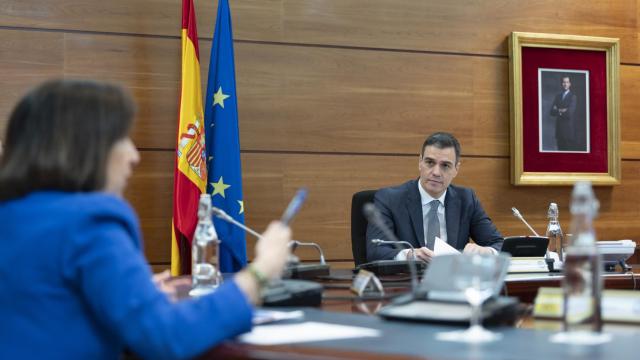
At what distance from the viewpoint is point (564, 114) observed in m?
→ 5.52

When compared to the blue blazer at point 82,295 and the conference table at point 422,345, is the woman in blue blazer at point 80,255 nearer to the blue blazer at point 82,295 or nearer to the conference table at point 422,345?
the blue blazer at point 82,295

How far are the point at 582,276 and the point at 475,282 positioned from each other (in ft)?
0.72

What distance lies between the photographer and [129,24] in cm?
460

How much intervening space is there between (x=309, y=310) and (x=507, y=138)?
3720 mm

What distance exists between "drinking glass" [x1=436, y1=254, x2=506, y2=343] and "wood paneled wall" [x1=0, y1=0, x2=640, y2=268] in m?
3.27

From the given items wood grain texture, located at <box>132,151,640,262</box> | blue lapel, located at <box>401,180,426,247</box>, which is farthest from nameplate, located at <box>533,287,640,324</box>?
wood grain texture, located at <box>132,151,640,262</box>

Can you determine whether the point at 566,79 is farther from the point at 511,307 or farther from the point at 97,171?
the point at 97,171

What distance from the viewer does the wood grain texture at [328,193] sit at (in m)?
4.64

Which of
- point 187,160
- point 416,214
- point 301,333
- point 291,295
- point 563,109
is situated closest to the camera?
point 301,333

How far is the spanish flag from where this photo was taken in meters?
4.33

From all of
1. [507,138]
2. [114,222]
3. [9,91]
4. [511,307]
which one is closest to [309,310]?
[511,307]

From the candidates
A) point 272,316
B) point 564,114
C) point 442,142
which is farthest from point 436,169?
point 272,316

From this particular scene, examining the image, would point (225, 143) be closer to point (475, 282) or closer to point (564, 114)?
point (564, 114)

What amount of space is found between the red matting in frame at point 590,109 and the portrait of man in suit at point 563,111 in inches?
1.7
